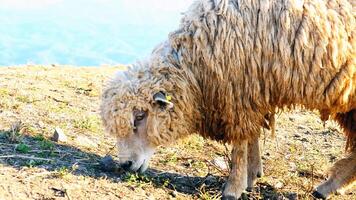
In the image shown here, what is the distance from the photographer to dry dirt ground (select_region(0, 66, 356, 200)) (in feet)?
20.3

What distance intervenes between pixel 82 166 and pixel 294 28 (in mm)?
2867

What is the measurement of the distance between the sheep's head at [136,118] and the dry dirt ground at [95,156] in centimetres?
28

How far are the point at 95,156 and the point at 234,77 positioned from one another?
6.93 ft

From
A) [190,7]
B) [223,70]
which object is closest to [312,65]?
[223,70]

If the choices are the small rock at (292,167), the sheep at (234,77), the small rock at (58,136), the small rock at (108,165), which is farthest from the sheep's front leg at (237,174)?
the small rock at (58,136)

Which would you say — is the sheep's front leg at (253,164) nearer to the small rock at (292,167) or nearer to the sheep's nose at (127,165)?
the small rock at (292,167)

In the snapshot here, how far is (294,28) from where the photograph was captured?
6543mm

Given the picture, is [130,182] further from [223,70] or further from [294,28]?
[294,28]

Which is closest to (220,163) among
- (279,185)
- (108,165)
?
(279,185)

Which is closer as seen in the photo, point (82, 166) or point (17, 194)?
point (17, 194)

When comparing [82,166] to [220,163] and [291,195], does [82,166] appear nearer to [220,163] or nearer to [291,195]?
[220,163]

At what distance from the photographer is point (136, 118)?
22.7 feet

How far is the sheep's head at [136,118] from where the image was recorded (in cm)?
679

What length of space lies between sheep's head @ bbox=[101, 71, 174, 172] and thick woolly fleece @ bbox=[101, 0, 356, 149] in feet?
0.04
